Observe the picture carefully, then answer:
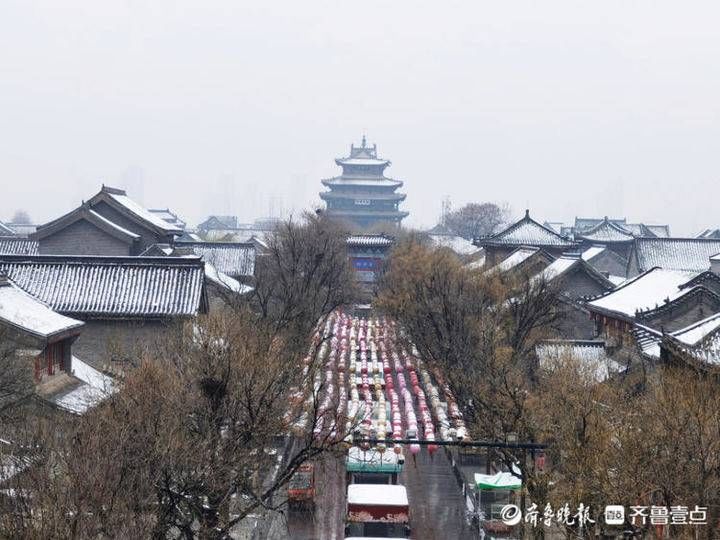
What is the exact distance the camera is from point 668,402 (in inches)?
661

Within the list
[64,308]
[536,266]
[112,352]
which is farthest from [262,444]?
[536,266]

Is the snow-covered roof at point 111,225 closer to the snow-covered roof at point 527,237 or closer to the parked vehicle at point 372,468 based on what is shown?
the parked vehicle at point 372,468

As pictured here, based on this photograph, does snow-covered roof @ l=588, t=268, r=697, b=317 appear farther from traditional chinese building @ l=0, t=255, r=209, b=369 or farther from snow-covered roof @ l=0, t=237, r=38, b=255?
snow-covered roof @ l=0, t=237, r=38, b=255

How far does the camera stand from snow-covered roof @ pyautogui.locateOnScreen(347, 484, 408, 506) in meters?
23.2

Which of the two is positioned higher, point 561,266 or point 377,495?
point 561,266

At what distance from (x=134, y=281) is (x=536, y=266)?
28.9 meters

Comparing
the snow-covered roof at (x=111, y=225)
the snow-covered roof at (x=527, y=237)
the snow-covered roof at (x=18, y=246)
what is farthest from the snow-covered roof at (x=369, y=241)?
the snow-covered roof at (x=111, y=225)

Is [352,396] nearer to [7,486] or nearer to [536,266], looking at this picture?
[536,266]

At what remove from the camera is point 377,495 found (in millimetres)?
23609

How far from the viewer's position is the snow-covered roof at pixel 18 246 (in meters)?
59.6

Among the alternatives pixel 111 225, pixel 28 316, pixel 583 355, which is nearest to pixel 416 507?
pixel 583 355

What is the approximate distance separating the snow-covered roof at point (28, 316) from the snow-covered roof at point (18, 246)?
35.3m

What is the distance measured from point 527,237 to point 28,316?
52.6 meters

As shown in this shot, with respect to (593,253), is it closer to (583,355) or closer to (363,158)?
(583,355)
